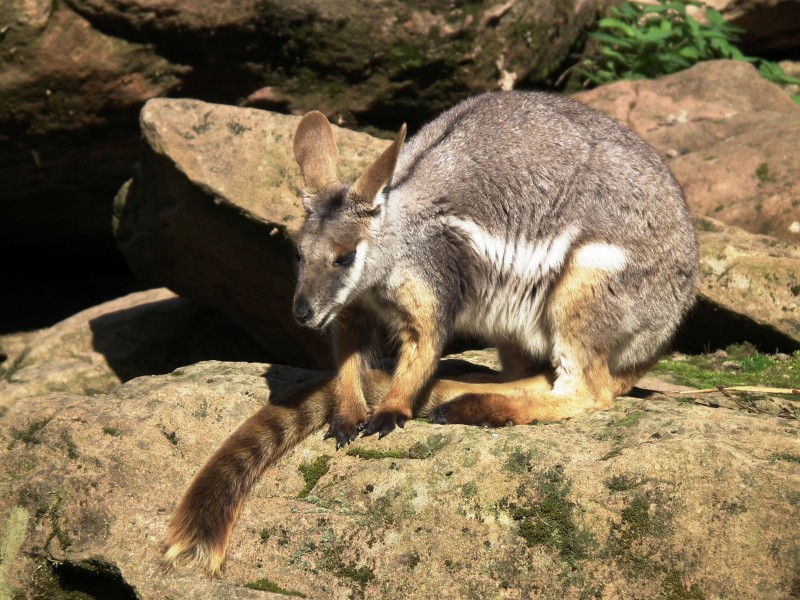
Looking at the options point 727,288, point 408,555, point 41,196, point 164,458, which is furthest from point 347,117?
point 408,555

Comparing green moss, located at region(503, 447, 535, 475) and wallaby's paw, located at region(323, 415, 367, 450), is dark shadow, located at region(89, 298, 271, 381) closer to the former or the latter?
wallaby's paw, located at region(323, 415, 367, 450)

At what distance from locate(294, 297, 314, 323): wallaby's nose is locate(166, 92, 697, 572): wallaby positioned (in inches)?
0.5

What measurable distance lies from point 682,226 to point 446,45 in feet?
13.2

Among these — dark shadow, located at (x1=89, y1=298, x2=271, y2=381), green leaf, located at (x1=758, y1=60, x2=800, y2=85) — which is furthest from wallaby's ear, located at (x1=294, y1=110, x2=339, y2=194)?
green leaf, located at (x1=758, y1=60, x2=800, y2=85)

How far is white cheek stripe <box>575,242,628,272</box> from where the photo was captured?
215 inches

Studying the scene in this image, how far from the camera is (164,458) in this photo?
4.98 metres

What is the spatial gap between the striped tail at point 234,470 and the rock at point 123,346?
3634 mm

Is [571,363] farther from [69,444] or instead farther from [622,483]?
[69,444]

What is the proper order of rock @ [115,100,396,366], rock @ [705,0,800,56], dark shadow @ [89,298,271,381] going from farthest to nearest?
rock @ [705,0,800,56] < dark shadow @ [89,298,271,381] < rock @ [115,100,396,366]

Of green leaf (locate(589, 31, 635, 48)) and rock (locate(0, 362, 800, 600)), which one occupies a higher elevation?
green leaf (locate(589, 31, 635, 48))

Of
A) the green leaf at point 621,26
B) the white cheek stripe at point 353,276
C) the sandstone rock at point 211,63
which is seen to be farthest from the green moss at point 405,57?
the white cheek stripe at point 353,276

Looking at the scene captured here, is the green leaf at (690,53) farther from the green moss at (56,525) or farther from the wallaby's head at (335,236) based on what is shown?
the green moss at (56,525)

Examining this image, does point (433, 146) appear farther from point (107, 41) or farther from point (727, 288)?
point (107, 41)

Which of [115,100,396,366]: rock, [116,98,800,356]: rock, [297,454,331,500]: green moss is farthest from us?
[115,100,396,366]: rock
